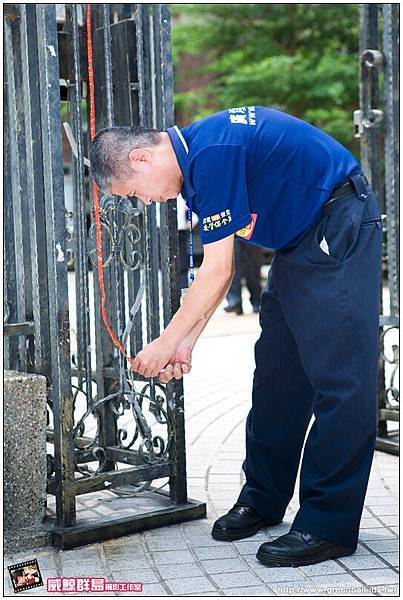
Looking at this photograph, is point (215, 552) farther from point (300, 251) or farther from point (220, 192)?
point (220, 192)

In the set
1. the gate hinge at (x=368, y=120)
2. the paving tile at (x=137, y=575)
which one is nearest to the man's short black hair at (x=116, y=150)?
the paving tile at (x=137, y=575)

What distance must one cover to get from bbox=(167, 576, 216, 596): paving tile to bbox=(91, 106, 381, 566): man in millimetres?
283

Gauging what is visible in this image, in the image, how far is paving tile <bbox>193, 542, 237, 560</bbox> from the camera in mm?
3727

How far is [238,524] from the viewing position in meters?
3.95

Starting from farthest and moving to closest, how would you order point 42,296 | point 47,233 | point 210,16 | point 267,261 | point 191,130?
point 210,16 < point 267,261 < point 42,296 < point 47,233 < point 191,130

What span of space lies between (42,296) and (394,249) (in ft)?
7.14

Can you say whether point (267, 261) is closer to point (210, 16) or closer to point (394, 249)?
point (210, 16)

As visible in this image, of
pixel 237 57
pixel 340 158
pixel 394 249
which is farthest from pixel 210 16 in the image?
pixel 340 158

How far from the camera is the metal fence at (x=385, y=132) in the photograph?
5328mm

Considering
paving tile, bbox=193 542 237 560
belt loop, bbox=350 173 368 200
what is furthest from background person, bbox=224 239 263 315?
belt loop, bbox=350 173 368 200

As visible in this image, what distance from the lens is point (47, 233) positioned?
3801 mm

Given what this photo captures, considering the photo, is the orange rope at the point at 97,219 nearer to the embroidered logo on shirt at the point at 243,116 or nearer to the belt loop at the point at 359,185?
the embroidered logo on shirt at the point at 243,116

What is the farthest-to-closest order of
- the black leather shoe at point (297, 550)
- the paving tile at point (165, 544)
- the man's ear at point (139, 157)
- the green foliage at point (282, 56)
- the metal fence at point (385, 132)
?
the green foliage at point (282, 56) → the metal fence at point (385, 132) → the paving tile at point (165, 544) → the black leather shoe at point (297, 550) → the man's ear at point (139, 157)

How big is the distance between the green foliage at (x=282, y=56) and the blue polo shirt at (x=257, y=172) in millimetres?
19869
